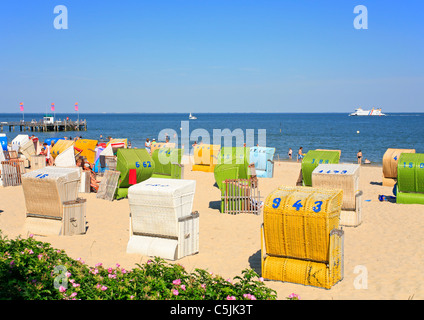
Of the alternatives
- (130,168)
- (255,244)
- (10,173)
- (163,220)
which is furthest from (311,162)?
(10,173)

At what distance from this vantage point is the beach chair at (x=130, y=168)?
1770 centimetres

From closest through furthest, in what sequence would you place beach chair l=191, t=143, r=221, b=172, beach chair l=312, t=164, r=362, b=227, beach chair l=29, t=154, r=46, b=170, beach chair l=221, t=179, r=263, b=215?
beach chair l=312, t=164, r=362, b=227 → beach chair l=221, t=179, r=263, b=215 → beach chair l=191, t=143, r=221, b=172 → beach chair l=29, t=154, r=46, b=170

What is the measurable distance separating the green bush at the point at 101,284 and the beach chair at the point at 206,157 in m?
20.6

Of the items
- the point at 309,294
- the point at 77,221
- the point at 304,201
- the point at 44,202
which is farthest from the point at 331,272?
the point at 44,202

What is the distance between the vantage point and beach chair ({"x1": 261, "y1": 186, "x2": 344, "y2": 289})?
27.5 ft

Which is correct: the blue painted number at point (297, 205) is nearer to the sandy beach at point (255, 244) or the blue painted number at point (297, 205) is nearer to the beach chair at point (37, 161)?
the sandy beach at point (255, 244)

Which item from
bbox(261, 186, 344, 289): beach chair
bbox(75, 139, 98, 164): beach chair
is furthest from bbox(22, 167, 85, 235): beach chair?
bbox(75, 139, 98, 164): beach chair

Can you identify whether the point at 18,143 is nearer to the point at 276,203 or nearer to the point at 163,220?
the point at 163,220

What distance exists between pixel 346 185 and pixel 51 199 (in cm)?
919

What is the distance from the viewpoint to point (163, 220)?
33.8 feet

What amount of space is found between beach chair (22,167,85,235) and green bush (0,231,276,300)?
18.3 feet

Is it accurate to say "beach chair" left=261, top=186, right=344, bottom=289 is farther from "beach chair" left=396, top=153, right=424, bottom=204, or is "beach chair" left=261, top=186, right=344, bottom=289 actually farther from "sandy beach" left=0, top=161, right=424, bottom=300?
"beach chair" left=396, top=153, right=424, bottom=204
